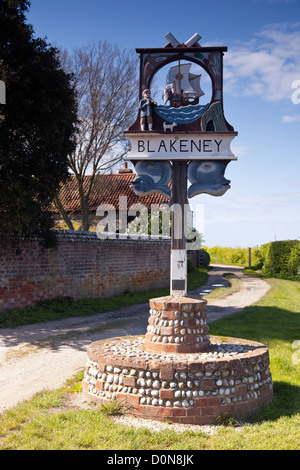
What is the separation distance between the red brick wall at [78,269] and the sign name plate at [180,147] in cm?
624

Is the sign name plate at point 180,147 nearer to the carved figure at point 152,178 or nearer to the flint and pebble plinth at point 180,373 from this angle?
the carved figure at point 152,178

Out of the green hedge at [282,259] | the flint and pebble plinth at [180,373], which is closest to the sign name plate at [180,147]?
the flint and pebble plinth at [180,373]

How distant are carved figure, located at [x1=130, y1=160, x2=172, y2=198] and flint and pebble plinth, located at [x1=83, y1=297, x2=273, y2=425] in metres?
1.48

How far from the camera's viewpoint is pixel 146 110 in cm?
582

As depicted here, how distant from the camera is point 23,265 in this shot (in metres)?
11.5

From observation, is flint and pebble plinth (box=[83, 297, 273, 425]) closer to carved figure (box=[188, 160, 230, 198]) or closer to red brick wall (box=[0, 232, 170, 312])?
carved figure (box=[188, 160, 230, 198])

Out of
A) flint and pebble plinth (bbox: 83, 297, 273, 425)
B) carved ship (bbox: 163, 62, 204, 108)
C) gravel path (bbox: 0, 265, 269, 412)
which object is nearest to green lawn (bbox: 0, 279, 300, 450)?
flint and pebble plinth (bbox: 83, 297, 273, 425)

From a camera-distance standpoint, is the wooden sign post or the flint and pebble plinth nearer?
the flint and pebble plinth

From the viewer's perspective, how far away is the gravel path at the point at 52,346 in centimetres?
594

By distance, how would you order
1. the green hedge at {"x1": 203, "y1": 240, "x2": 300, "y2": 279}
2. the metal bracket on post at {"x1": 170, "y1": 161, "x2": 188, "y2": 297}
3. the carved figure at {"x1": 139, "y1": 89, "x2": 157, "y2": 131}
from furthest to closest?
the green hedge at {"x1": 203, "y1": 240, "x2": 300, "y2": 279} → the carved figure at {"x1": 139, "y1": 89, "x2": 157, "y2": 131} → the metal bracket on post at {"x1": 170, "y1": 161, "x2": 188, "y2": 297}

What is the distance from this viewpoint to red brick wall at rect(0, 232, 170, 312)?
1124 centimetres

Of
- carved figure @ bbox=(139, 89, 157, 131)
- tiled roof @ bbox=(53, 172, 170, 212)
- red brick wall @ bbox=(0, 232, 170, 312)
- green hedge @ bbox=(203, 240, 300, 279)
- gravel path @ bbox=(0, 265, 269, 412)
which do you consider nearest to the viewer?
carved figure @ bbox=(139, 89, 157, 131)

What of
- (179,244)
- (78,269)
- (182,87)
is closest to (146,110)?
(182,87)
